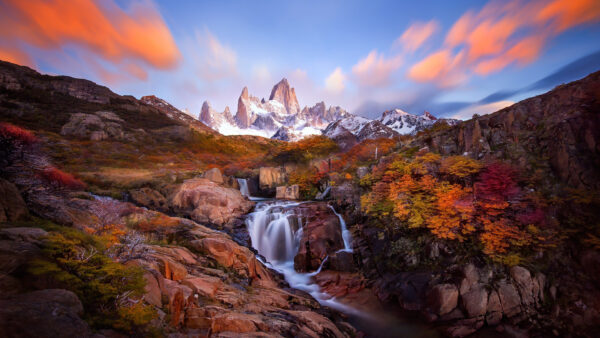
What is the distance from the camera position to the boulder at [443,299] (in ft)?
37.7

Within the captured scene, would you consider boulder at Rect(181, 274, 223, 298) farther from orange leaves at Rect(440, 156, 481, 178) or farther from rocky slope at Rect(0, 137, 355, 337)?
orange leaves at Rect(440, 156, 481, 178)

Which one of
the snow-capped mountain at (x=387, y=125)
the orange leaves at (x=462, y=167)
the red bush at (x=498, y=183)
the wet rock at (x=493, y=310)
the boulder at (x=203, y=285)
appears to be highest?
the snow-capped mountain at (x=387, y=125)

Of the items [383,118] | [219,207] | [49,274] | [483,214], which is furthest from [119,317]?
[383,118]

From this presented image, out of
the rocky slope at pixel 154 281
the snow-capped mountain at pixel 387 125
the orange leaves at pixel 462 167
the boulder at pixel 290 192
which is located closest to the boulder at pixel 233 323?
the rocky slope at pixel 154 281

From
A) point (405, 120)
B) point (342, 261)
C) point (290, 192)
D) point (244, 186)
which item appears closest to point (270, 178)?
point (244, 186)

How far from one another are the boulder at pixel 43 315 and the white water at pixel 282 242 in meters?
13.0

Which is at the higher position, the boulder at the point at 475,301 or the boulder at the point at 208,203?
the boulder at the point at 208,203

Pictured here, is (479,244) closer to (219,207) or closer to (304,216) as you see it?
(304,216)

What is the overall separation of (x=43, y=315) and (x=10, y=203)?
17.5ft

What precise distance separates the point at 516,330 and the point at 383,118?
7048 inches

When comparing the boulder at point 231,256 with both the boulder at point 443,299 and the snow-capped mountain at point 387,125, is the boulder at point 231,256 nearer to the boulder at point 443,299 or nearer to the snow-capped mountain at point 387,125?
the boulder at point 443,299

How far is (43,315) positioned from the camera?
339cm

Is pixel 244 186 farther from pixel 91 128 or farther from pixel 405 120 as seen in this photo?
pixel 405 120

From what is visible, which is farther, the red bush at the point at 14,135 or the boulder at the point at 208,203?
the boulder at the point at 208,203
